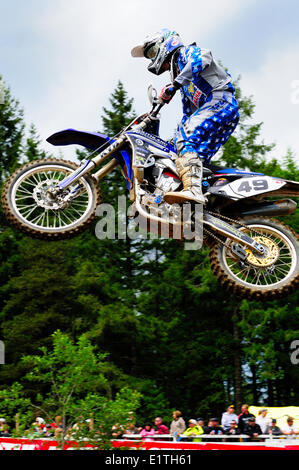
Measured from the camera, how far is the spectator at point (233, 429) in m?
12.8

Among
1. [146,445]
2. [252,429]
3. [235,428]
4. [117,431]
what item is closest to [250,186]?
[117,431]

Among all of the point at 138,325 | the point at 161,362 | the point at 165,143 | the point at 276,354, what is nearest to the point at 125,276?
the point at 138,325

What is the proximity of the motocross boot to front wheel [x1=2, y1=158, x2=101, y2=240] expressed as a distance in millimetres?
1121

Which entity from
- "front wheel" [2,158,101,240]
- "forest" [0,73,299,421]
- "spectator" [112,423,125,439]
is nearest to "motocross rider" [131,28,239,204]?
"front wheel" [2,158,101,240]

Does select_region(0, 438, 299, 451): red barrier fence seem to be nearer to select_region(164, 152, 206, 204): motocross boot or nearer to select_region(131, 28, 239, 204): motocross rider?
select_region(164, 152, 206, 204): motocross boot

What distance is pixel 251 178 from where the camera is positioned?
321 inches

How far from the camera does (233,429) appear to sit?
43.0 feet

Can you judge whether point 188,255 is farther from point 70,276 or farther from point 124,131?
point 124,131

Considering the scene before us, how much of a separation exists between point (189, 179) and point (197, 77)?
52.9 inches

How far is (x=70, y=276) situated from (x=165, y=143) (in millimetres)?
25565

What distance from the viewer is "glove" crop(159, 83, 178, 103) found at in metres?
8.08

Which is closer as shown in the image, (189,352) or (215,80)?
(215,80)

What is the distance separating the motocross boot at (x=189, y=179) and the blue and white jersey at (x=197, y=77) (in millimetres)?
838
